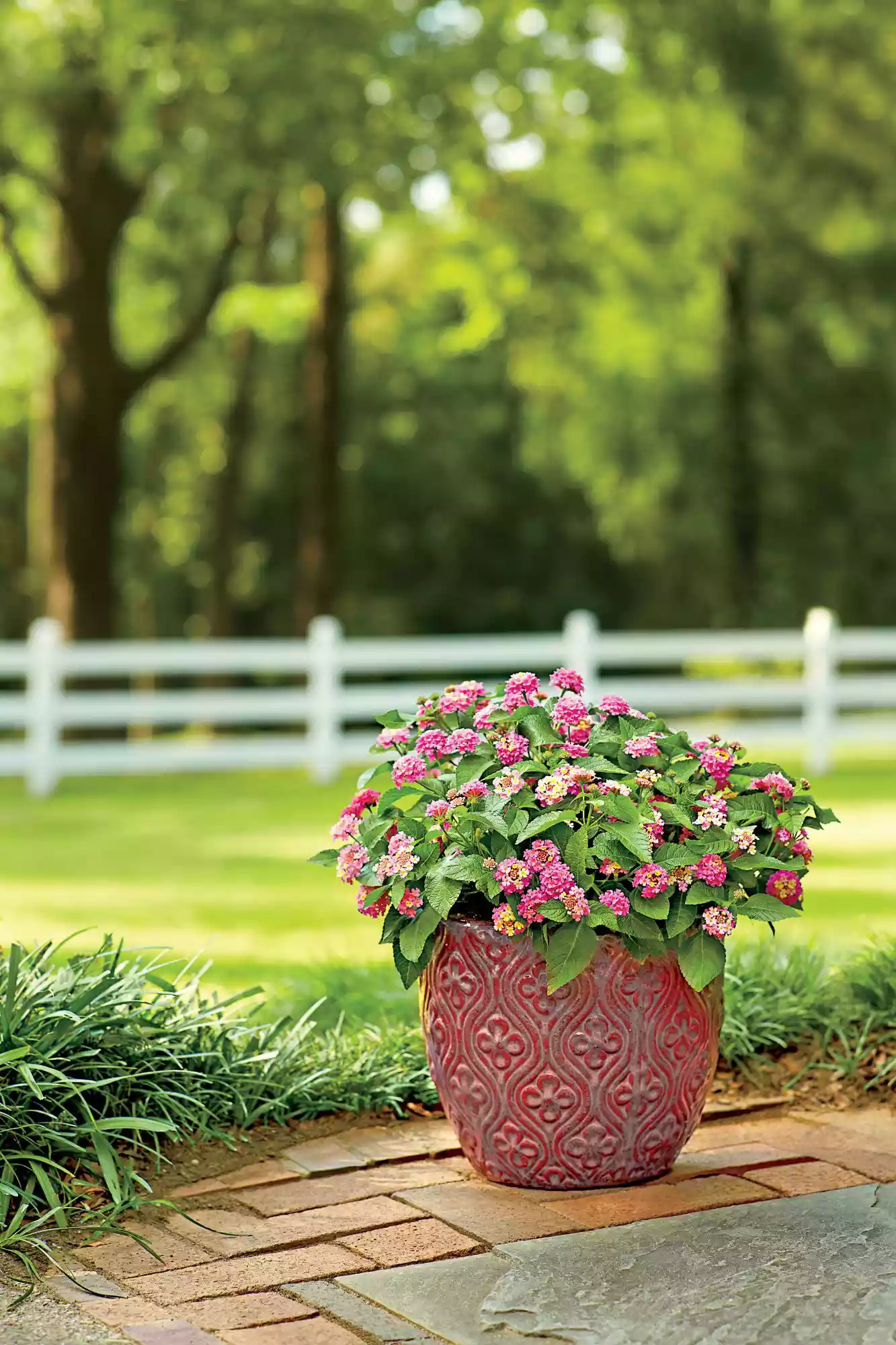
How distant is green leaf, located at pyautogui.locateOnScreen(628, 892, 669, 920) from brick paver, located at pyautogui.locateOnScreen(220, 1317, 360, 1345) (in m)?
1.12

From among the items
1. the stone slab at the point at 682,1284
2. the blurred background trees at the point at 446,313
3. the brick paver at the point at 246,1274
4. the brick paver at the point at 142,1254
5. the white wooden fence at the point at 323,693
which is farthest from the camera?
the blurred background trees at the point at 446,313

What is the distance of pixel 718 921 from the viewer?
13.0 ft

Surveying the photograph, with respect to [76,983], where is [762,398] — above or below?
above

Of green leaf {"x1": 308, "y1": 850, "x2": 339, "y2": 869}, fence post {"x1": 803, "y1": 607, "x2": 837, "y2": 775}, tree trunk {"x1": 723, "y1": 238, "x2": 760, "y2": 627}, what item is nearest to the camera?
green leaf {"x1": 308, "y1": 850, "x2": 339, "y2": 869}

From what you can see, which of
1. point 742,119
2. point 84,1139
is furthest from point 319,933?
point 742,119

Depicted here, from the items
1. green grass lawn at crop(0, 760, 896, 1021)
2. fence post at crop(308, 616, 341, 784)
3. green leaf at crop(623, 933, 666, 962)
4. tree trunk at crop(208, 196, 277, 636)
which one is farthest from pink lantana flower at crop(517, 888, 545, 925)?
tree trunk at crop(208, 196, 277, 636)

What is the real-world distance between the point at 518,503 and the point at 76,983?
27.4m

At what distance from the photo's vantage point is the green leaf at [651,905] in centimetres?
390

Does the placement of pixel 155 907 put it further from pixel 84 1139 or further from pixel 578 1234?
pixel 578 1234

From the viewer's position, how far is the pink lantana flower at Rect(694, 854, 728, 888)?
3.99 metres

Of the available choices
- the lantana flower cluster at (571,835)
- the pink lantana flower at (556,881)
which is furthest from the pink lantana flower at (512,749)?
the pink lantana flower at (556,881)

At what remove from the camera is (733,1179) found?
420 centimetres

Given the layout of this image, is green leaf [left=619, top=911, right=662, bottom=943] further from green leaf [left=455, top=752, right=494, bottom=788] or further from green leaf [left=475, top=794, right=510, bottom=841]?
green leaf [left=455, top=752, right=494, bottom=788]

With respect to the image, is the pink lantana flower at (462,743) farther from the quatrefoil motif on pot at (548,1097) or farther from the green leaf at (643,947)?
the quatrefoil motif on pot at (548,1097)
